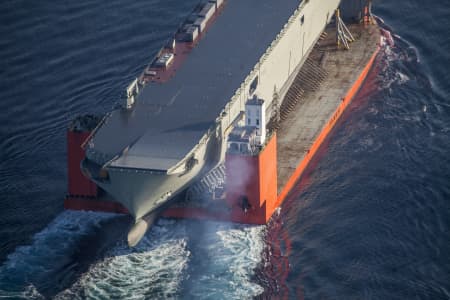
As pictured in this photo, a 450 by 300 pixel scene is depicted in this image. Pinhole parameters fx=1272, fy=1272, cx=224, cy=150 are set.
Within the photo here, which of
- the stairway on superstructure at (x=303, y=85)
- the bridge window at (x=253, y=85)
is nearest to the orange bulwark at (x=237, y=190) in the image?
the bridge window at (x=253, y=85)

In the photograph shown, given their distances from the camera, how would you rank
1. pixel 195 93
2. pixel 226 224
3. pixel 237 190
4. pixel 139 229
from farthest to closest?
1. pixel 195 93
2. pixel 226 224
3. pixel 139 229
4. pixel 237 190

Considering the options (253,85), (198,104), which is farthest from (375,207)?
(198,104)

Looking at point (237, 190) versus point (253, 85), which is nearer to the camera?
point (237, 190)

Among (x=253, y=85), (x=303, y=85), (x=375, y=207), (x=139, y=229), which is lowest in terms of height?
(x=139, y=229)

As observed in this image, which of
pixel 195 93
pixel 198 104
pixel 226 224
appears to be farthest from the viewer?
pixel 195 93

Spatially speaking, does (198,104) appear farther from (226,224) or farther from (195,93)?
(226,224)

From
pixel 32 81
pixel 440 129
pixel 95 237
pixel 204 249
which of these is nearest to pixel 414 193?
pixel 440 129
